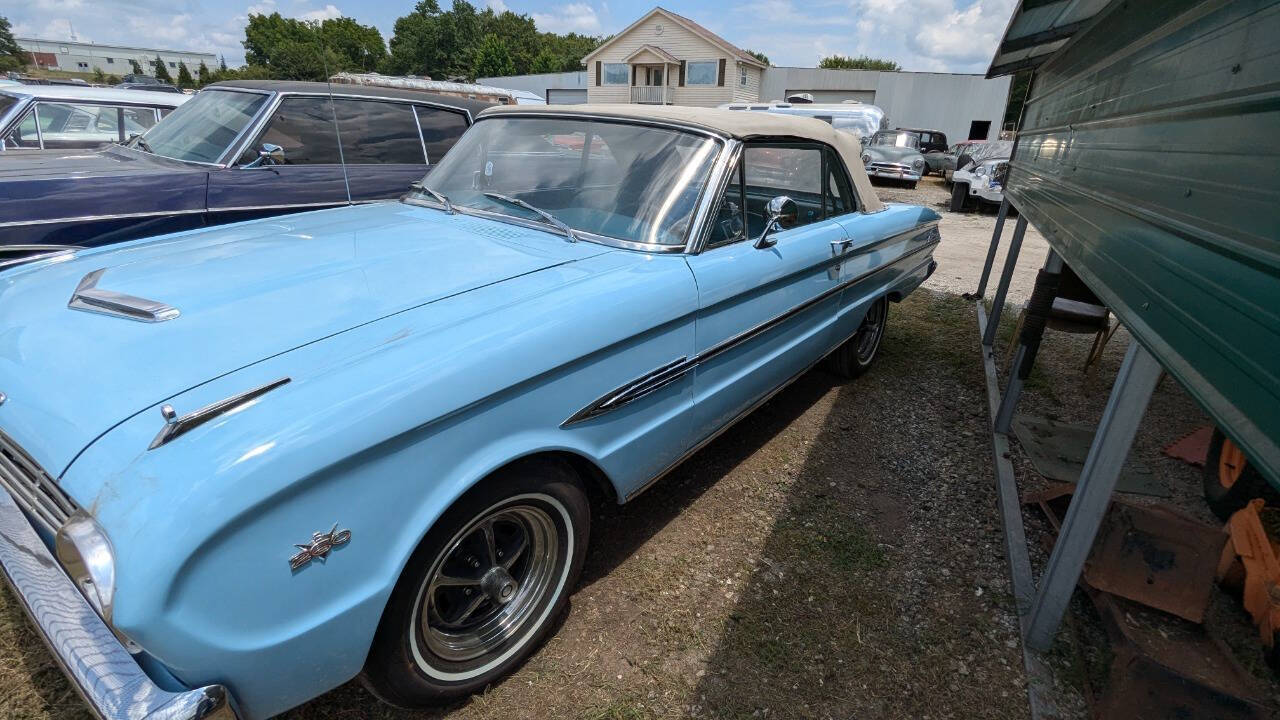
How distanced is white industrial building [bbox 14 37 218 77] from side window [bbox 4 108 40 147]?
107 metres

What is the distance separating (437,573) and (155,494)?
2.31 feet

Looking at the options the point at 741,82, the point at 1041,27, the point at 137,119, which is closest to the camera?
the point at 1041,27

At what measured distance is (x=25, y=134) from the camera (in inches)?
224

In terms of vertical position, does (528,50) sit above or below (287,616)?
above

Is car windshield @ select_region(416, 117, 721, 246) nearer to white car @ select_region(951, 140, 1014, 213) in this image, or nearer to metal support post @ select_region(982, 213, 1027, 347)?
metal support post @ select_region(982, 213, 1027, 347)

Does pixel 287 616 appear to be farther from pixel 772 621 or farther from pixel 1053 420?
pixel 1053 420

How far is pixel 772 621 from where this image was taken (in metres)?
2.27

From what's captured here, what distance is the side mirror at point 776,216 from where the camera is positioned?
2.59 metres

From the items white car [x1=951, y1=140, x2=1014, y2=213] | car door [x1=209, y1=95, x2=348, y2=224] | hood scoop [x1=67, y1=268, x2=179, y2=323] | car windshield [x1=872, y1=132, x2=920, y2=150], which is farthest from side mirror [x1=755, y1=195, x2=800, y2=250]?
car windshield [x1=872, y1=132, x2=920, y2=150]

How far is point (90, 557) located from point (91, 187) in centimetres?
354

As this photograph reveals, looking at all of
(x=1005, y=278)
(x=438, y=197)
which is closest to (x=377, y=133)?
(x=438, y=197)

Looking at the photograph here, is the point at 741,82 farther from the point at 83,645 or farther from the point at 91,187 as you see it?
the point at 83,645

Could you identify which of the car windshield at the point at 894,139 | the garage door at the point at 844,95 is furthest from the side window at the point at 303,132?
the garage door at the point at 844,95

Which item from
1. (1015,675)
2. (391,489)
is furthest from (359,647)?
(1015,675)
